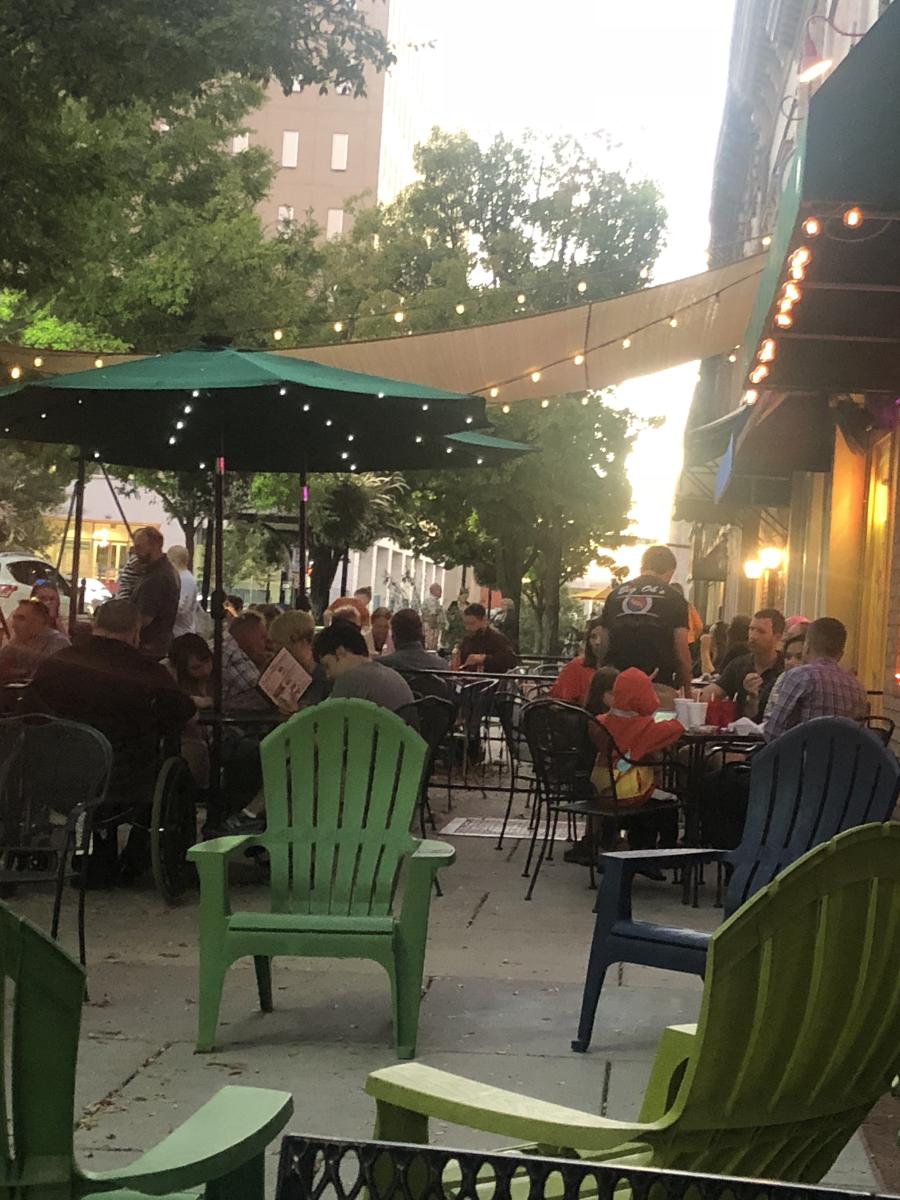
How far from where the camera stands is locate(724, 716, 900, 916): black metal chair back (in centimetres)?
625

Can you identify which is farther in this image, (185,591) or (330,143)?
(330,143)

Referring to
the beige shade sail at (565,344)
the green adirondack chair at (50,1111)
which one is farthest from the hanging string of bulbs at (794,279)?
the green adirondack chair at (50,1111)

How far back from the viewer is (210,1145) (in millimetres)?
2471

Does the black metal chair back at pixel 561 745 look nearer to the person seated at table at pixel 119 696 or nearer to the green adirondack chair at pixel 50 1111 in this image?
the person seated at table at pixel 119 696

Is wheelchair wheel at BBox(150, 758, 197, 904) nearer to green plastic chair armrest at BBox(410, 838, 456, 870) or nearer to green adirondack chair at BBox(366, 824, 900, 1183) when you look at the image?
green plastic chair armrest at BBox(410, 838, 456, 870)

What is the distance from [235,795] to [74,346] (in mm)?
21043

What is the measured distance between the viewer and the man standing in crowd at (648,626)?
11383mm

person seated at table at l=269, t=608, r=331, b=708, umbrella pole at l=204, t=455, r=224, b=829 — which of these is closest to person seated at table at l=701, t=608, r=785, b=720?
person seated at table at l=269, t=608, r=331, b=708

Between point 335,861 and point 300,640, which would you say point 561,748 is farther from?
→ point 335,861

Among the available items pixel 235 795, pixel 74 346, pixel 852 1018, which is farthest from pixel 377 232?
pixel 852 1018

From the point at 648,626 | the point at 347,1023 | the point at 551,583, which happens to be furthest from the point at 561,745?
the point at 551,583

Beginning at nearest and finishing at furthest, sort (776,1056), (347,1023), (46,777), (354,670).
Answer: (776,1056), (347,1023), (46,777), (354,670)

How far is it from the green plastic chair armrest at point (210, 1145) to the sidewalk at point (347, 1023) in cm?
192

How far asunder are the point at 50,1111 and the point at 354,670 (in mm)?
6359
